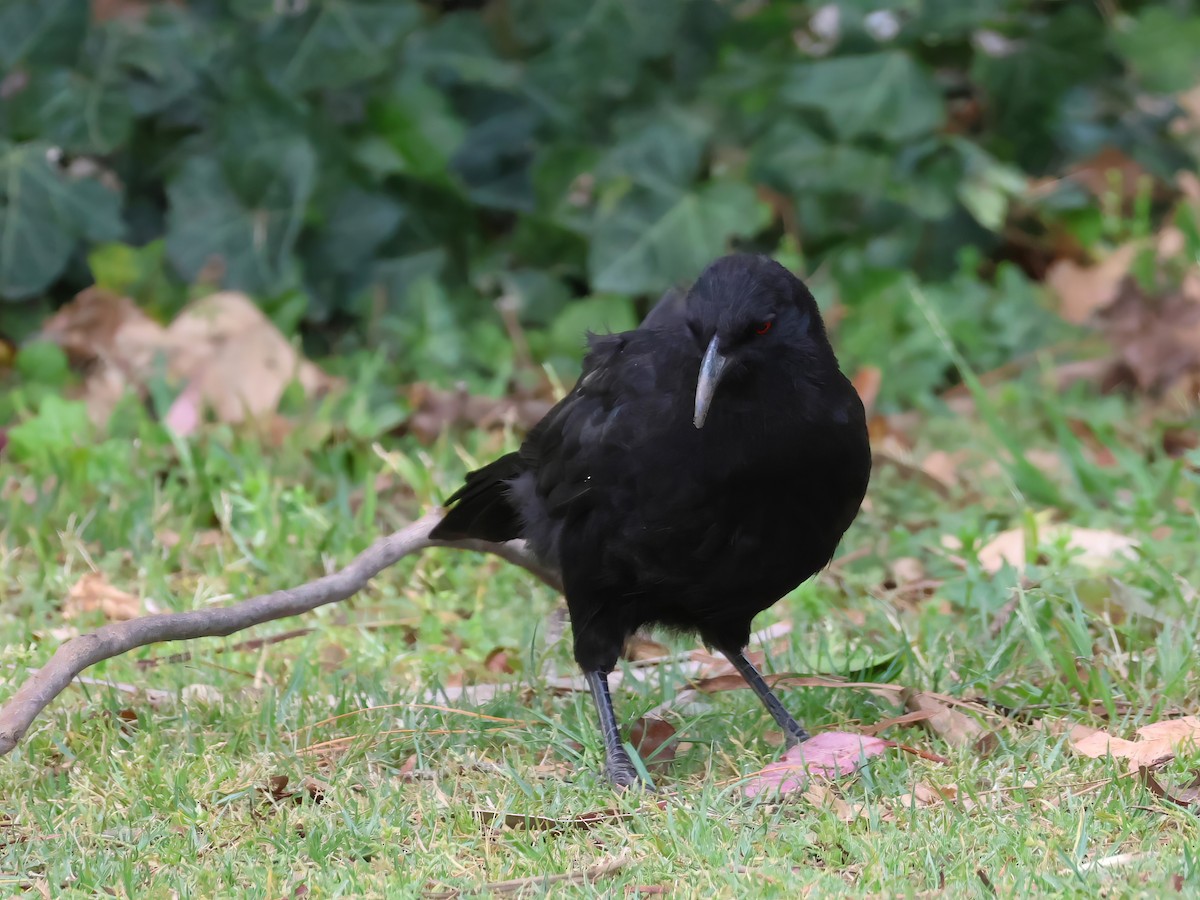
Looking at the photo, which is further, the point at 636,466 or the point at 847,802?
the point at 636,466

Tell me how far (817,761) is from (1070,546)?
57.4 inches

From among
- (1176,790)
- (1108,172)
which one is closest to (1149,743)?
(1176,790)

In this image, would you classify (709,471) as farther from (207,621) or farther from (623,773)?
(207,621)

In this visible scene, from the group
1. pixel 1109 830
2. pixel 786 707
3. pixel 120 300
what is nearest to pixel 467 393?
pixel 120 300

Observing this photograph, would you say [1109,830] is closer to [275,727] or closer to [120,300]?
[275,727]

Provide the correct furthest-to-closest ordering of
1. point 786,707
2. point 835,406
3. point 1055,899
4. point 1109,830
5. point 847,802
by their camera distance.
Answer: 1. point 786,707
2. point 835,406
3. point 847,802
4. point 1109,830
5. point 1055,899

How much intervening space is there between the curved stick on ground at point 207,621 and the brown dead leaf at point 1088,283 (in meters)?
3.21

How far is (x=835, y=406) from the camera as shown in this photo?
10.1 feet

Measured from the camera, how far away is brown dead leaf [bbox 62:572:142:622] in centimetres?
404

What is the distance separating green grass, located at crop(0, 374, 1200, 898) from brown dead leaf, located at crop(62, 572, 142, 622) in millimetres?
53

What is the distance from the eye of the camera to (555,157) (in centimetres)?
600

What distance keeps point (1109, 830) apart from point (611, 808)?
848 millimetres

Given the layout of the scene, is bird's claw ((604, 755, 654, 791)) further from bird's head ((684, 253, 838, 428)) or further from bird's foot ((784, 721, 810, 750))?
bird's head ((684, 253, 838, 428))

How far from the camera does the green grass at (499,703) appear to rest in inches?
104
